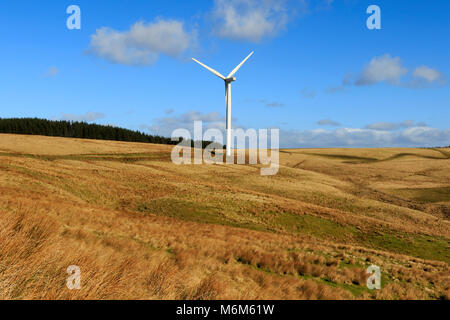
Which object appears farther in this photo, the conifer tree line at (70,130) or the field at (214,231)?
the conifer tree line at (70,130)

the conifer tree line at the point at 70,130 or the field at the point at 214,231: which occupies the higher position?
the conifer tree line at the point at 70,130

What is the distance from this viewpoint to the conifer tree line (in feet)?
479

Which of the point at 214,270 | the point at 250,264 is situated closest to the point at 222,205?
the point at 250,264

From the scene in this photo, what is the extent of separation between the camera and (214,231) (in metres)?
23.7

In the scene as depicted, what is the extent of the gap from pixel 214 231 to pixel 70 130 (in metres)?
155

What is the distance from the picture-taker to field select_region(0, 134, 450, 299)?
8461 millimetres

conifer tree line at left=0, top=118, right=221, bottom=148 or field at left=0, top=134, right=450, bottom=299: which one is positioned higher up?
conifer tree line at left=0, top=118, right=221, bottom=148

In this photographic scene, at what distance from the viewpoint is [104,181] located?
1651 inches

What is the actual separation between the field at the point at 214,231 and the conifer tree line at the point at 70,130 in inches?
3067

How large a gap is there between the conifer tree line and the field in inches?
3067

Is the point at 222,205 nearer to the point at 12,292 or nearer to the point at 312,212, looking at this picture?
the point at 312,212

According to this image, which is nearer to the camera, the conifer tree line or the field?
the field

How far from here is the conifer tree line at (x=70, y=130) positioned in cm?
14612

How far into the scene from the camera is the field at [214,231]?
8.46m
